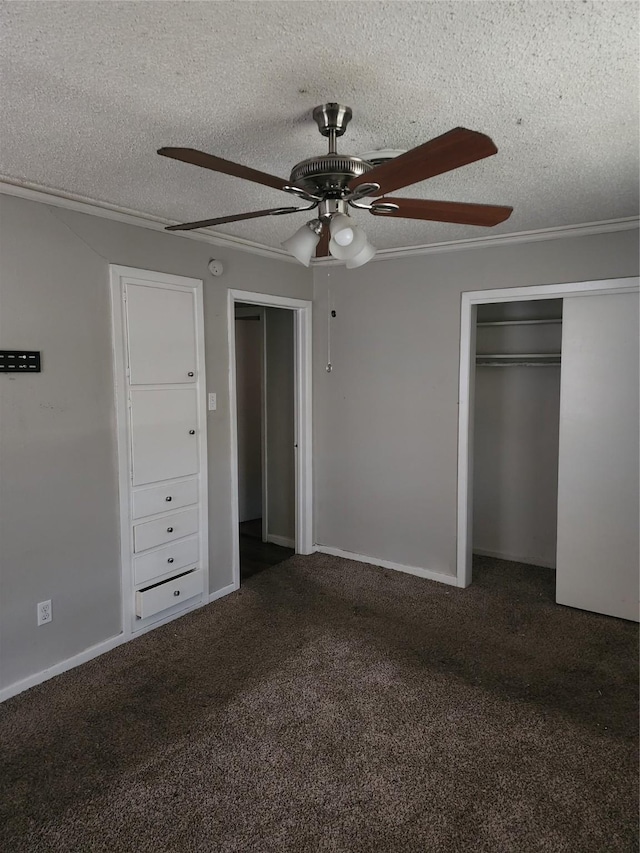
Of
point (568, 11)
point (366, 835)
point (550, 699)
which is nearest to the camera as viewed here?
point (568, 11)

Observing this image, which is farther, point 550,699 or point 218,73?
point 550,699

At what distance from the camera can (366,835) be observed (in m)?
1.85

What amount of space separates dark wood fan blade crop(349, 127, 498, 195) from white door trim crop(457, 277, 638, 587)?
2188 mm

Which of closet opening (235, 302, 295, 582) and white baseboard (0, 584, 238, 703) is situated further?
closet opening (235, 302, 295, 582)

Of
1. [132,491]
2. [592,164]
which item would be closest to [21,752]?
[132,491]

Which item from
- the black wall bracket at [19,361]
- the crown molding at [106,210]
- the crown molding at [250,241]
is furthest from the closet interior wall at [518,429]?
the black wall bracket at [19,361]

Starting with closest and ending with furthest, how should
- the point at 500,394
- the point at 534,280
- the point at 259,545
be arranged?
the point at 534,280 < the point at 500,394 < the point at 259,545

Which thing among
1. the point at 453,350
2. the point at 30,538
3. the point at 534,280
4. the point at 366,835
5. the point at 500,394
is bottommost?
the point at 366,835

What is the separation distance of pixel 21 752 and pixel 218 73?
2647 millimetres

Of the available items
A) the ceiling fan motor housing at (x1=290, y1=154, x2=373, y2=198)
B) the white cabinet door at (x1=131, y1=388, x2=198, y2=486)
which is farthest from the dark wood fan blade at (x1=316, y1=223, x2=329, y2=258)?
the white cabinet door at (x1=131, y1=388, x2=198, y2=486)

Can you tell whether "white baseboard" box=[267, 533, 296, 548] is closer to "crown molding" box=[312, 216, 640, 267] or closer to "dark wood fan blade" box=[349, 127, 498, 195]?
"crown molding" box=[312, 216, 640, 267]

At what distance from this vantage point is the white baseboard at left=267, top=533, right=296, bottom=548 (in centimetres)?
478

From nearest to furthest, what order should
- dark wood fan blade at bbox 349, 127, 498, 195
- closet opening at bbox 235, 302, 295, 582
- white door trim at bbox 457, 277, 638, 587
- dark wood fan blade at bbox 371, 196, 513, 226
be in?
dark wood fan blade at bbox 349, 127, 498, 195, dark wood fan blade at bbox 371, 196, 513, 226, white door trim at bbox 457, 277, 638, 587, closet opening at bbox 235, 302, 295, 582

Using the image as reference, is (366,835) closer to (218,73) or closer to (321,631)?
(321,631)
